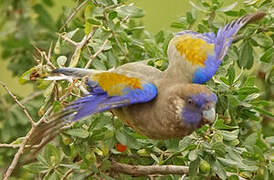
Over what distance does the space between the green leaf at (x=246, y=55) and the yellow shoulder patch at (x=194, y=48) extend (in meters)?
0.30

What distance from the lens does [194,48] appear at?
297cm

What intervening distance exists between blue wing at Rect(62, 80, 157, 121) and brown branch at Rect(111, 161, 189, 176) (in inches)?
12.1

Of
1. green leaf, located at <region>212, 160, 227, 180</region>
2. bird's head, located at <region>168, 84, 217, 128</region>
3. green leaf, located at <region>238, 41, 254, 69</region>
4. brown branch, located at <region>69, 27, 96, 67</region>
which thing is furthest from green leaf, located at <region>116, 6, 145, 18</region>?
green leaf, located at <region>212, 160, 227, 180</region>

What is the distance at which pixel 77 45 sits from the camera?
289 cm

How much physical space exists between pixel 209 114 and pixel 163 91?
32cm

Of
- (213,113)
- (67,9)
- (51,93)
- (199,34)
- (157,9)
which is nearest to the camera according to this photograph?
(213,113)

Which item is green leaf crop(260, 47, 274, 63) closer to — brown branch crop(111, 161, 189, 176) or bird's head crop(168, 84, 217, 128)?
bird's head crop(168, 84, 217, 128)

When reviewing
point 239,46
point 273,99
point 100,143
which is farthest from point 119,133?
point 273,99

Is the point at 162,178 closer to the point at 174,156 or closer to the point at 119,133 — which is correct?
the point at 174,156

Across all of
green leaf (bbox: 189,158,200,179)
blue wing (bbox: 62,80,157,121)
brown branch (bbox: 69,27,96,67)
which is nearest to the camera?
blue wing (bbox: 62,80,157,121)

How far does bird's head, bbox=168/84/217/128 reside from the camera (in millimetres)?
2555

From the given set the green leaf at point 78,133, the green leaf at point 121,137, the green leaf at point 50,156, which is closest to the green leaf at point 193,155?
the green leaf at point 121,137

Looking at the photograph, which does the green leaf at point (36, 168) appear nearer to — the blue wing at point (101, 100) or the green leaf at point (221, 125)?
the blue wing at point (101, 100)

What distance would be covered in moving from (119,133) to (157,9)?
3760mm
